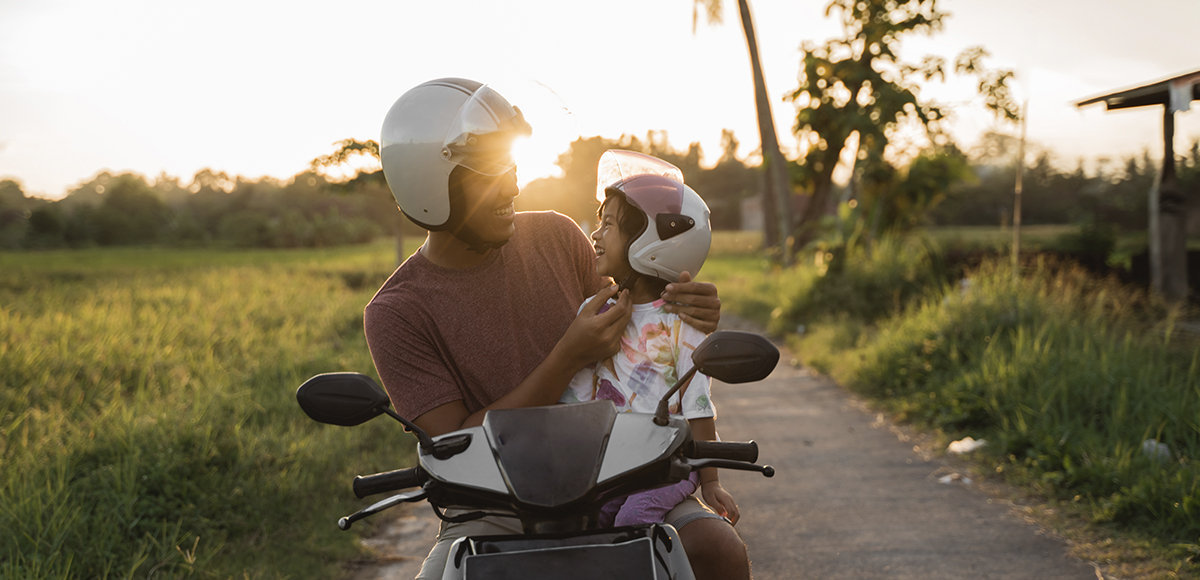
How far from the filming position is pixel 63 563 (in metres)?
3.13

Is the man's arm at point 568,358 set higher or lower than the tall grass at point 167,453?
higher

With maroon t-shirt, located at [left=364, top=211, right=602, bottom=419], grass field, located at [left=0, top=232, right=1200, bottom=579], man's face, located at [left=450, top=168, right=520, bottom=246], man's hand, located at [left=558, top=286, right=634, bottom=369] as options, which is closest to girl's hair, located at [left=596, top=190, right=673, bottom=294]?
man's hand, located at [left=558, top=286, right=634, bottom=369]

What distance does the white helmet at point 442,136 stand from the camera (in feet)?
6.22

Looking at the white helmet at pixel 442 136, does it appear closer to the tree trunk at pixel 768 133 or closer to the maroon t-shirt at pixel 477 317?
the maroon t-shirt at pixel 477 317

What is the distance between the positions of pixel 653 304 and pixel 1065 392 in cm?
421

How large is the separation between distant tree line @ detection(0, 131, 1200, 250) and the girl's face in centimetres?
40

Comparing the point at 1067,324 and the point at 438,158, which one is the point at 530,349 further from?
the point at 1067,324

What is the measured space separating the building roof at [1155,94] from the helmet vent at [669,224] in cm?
710

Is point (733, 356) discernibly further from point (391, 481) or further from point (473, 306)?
point (473, 306)

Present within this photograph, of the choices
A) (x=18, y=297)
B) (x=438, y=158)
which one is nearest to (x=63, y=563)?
(x=438, y=158)

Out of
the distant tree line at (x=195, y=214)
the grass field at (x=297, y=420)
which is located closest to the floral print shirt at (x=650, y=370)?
the grass field at (x=297, y=420)

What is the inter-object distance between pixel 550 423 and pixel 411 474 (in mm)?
287

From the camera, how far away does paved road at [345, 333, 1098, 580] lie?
3.63m

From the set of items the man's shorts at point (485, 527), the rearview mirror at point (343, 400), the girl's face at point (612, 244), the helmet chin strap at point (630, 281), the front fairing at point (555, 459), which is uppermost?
the girl's face at point (612, 244)
